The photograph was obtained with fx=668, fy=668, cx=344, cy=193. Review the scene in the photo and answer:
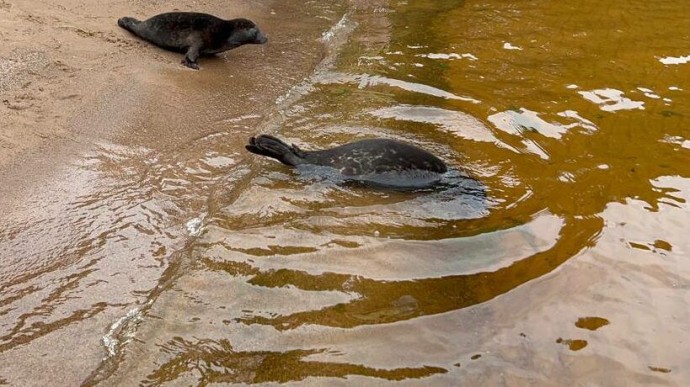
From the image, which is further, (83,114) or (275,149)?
(83,114)

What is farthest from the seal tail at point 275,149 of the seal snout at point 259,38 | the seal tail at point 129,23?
the seal tail at point 129,23

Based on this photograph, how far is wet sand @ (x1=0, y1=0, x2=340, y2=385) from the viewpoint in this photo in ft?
11.2

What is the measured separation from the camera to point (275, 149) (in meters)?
5.14

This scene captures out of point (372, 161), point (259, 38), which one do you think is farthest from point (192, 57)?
point (372, 161)

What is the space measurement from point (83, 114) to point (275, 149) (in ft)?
5.83

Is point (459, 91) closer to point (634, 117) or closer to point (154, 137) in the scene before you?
point (634, 117)

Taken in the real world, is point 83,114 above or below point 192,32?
below

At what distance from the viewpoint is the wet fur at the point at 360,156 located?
5.16 metres

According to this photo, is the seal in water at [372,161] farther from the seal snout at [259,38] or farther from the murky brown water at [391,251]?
the seal snout at [259,38]

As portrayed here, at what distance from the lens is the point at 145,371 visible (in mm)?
3213

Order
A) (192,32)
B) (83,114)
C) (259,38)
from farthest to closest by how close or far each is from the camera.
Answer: (259,38), (192,32), (83,114)

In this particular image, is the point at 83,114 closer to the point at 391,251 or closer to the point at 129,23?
the point at 129,23

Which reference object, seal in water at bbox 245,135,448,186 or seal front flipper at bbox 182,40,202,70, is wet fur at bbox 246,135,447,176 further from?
seal front flipper at bbox 182,40,202,70

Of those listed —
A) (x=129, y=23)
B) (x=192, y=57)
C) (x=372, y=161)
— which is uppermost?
(x=129, y=23)
